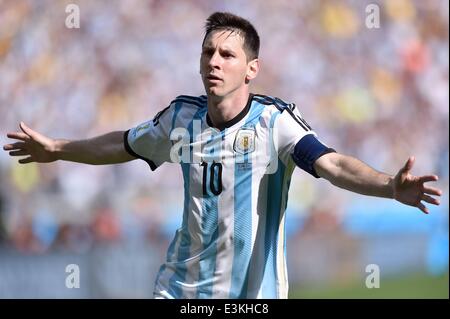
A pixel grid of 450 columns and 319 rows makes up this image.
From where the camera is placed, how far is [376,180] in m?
4.45

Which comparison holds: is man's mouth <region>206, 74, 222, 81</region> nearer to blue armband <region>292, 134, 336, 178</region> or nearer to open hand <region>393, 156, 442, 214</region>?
Result: blue armband <region>292, 134, 336, 178</region>

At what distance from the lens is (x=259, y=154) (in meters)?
4.97

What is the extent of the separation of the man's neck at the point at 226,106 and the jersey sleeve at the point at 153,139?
1.06 ft

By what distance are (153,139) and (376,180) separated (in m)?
1.51

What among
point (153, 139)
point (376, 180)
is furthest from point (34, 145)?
point (376, 180)

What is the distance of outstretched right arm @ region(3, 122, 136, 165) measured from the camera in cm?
544

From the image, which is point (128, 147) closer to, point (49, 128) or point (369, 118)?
point (49, 128)

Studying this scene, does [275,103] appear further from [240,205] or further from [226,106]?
[240,205]

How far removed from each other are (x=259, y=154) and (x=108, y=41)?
725 centimetres

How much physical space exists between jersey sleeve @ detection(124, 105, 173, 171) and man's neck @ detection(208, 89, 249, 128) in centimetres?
32

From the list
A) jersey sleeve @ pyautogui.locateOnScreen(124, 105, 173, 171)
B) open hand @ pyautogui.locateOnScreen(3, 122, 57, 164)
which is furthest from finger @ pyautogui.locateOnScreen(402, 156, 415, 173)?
open hand @ pyautogui.locateOnScreen(3, 122, 57, 164)
